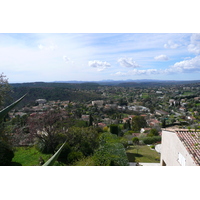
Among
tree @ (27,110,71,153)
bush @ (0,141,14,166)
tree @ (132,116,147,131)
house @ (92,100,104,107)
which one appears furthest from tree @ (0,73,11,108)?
house @ (92,100,104,107)

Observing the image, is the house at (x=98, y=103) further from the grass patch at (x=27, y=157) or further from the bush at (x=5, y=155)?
the bush at (x=5, y=155)

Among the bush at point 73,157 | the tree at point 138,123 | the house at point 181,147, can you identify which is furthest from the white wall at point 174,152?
the tree at point 138,123

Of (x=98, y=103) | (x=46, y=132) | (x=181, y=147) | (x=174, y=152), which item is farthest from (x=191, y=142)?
(x=98, y=103)

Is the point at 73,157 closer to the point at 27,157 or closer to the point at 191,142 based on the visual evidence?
the point at 27,157

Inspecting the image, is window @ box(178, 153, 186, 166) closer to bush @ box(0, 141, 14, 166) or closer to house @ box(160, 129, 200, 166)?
house @ box(160, 129, 200, 166)
